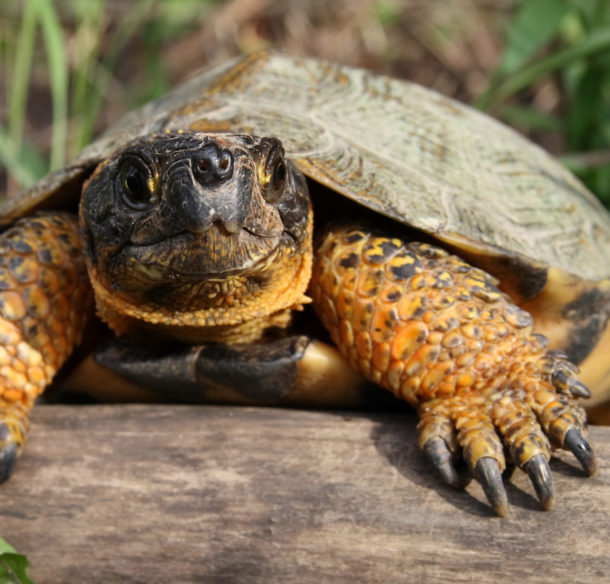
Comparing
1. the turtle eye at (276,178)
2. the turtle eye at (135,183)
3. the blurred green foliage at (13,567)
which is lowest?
the blurred green foliage at (13,567)

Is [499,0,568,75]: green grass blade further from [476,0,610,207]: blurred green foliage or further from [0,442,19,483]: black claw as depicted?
[0,442,19,483]: black claw

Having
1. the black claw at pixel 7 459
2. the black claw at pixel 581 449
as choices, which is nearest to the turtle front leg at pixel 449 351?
the black claw at pixel 581 449

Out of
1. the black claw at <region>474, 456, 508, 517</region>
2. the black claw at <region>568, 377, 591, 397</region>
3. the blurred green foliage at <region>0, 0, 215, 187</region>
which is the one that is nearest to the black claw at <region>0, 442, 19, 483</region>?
the black claw at <region>474, 456, 508, 517</region>

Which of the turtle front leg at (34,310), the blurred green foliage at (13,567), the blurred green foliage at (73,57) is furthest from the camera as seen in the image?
the blurred green foliage at (73,57)

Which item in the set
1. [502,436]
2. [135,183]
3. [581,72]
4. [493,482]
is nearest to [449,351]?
[502,436]

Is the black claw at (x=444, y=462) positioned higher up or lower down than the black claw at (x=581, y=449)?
lower down

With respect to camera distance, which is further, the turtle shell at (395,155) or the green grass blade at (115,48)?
the green grass blade at (115,48)

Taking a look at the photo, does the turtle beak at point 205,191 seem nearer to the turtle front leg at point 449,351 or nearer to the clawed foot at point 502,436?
the turtle front leg at point 449,351
